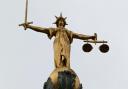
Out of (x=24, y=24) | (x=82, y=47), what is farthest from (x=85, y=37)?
(x=24, y=24)

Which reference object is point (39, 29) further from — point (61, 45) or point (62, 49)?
point (62, 49)

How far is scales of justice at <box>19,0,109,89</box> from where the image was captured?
25188mm

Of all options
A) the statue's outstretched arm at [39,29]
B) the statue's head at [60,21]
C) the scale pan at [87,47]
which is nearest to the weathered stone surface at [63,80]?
the scale pan at [87,47]

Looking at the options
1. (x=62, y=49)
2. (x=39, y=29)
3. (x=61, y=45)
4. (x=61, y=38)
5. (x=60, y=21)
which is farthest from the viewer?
(x=60, y=21)

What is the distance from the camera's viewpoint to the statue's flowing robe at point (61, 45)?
25.9 metres

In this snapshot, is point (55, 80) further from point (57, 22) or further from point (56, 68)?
point (57, 22)

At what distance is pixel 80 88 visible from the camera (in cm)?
2528

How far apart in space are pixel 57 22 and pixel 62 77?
8.52 feet

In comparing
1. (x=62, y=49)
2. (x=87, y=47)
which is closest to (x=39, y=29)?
(x=62, y=49)

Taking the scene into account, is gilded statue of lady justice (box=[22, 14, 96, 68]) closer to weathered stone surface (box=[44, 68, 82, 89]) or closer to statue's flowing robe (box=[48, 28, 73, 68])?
statue's flowing robe (box=[48, 28, 73, 68])

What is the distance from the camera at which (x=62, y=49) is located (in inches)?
1030

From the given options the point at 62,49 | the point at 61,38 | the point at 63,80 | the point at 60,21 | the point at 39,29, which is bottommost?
the point at 63,80

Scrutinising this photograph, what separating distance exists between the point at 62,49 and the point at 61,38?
49 centimetres

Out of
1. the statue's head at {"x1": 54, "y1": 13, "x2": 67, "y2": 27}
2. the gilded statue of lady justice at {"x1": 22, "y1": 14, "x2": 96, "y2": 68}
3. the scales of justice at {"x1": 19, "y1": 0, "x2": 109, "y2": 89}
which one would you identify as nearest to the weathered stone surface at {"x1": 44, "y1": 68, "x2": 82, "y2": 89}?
the scales of justice at {"x1": 19, "y1": 0, "x2": 109, "y2": 89}
